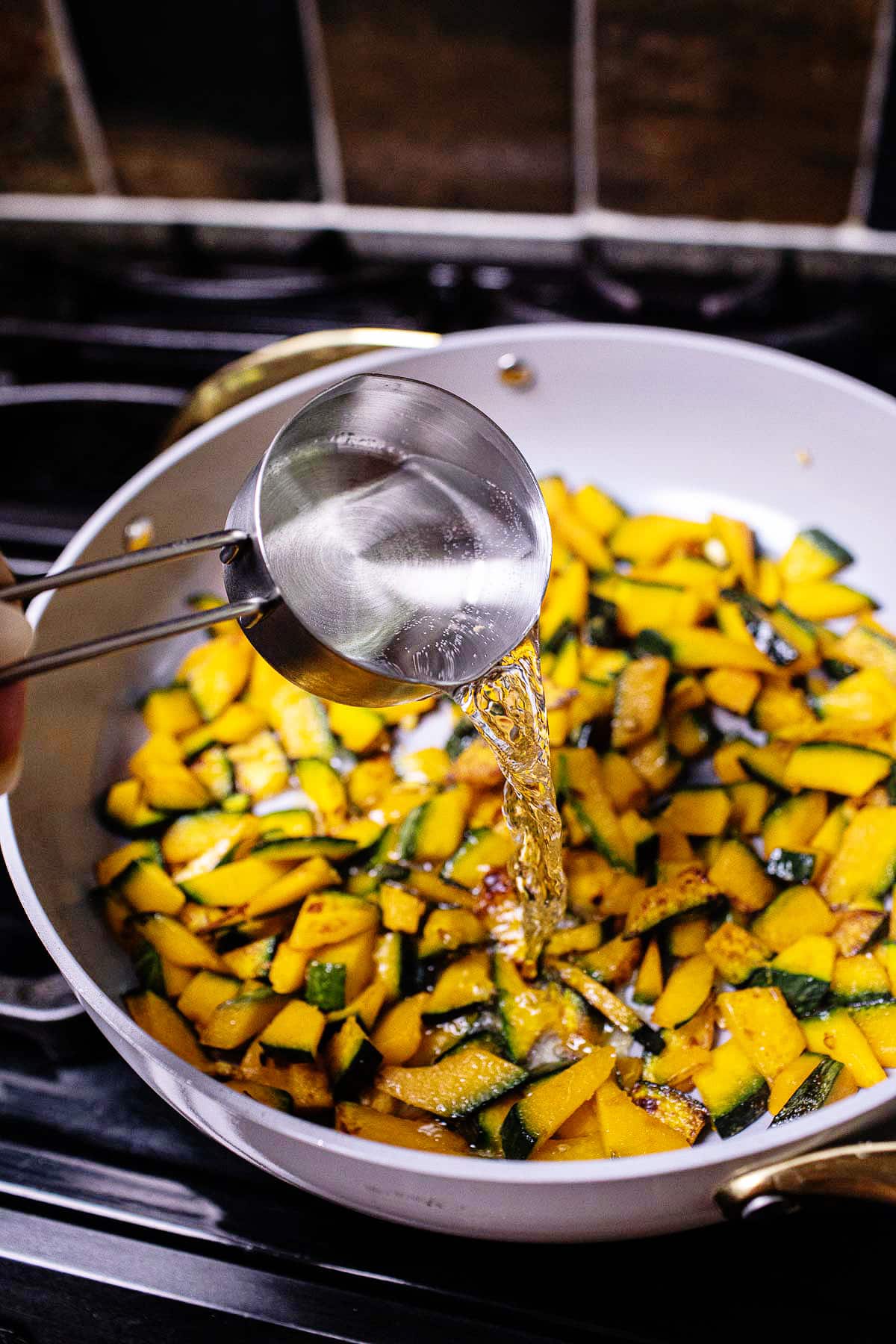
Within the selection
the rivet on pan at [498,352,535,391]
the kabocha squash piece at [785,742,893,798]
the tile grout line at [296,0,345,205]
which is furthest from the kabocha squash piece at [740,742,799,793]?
the tile grout line at [296,0,345,205]

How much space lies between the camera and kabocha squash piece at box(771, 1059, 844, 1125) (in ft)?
2.79

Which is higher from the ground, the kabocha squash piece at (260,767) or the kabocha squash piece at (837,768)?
the kabocha squash piece at (837,768)

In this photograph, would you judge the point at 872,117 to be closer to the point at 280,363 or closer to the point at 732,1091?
the point at 280,363

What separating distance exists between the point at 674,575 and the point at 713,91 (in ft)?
2.41

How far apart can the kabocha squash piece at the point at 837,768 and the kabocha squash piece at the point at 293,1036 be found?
0.51m

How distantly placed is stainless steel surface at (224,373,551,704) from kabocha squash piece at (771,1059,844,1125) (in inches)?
15.8

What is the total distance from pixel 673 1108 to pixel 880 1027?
181 mm

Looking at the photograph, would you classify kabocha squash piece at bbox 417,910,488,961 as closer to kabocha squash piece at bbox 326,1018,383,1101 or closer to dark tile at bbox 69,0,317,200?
kabocha squash piece at bbox 326,1018,383,1101

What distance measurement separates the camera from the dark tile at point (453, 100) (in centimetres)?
159

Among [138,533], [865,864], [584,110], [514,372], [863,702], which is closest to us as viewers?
[865,864]

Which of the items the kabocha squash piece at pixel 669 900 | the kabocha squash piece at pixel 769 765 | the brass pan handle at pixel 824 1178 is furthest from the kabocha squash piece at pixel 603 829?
the brass pan handle at pixel 824 1178

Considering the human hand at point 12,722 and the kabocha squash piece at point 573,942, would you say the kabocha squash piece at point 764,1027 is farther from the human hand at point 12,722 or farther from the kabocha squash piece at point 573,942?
the human hand at point 12,722

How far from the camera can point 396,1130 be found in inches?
34.1

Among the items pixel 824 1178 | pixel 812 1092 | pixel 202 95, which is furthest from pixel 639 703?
pixel 202 95
